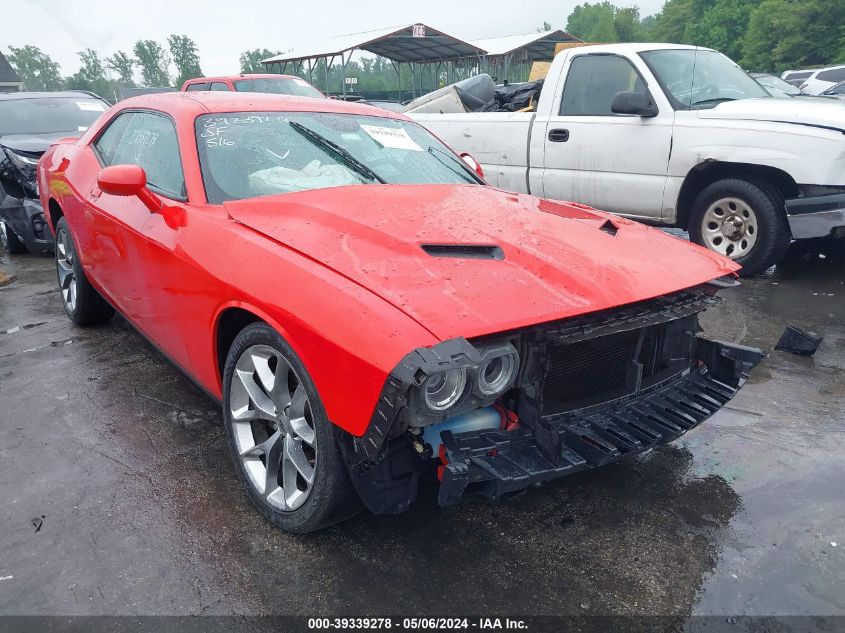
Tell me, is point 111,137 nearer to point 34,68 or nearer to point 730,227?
point 730,227

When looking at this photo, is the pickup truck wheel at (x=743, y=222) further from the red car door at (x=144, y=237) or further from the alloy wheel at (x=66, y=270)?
the alloy wheel at (x=66, y=270)

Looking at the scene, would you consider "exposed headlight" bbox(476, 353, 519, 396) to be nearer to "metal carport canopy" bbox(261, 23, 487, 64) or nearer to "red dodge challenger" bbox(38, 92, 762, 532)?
"red dodge challenger" bbox(38, 92, 762, 532)

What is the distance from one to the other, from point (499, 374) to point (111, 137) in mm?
3203

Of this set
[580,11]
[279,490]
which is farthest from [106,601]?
[580,11]

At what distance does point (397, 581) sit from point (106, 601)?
0.92 meters

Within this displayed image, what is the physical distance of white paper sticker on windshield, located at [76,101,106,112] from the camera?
8.20 meters

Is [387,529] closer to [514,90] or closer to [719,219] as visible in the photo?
[719,219]

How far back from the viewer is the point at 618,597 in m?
2.05

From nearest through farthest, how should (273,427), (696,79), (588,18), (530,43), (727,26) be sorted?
(273,427) → (696,79) → (530,43) → (727,26) → (588,18)

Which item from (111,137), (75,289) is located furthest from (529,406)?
(75,289)

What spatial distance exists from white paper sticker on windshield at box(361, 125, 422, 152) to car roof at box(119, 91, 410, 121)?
0.18 m

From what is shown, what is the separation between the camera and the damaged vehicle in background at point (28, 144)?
260 inches

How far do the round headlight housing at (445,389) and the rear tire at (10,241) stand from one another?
677cm

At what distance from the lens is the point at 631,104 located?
5430mm
